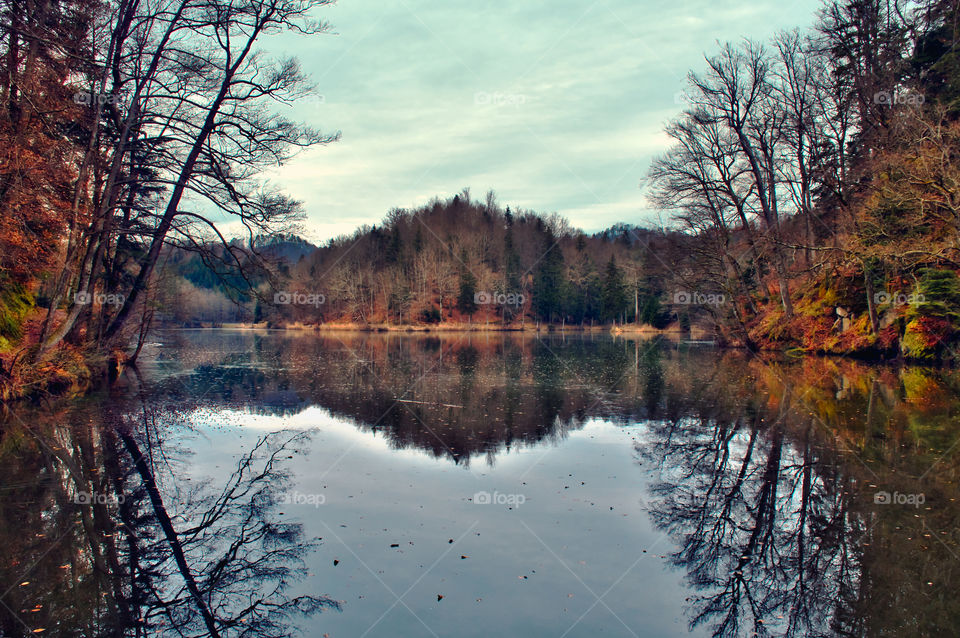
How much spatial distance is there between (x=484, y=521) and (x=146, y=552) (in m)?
3.49

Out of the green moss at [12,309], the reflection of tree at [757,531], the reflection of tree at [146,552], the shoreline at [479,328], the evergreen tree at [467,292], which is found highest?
the evergreen tree at [467,292]

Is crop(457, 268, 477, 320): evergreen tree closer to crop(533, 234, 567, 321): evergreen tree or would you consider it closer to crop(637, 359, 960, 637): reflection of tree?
crop(533, 234, 567, 321): evergreen tree

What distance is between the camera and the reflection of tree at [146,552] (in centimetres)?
457

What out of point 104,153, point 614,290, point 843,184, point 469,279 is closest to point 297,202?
point 104,153

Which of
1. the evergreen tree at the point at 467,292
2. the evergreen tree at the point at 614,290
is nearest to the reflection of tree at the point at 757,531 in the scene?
the evergreen tree at the point at 467,292

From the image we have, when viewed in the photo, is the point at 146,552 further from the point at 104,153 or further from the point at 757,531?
the point at 104,153

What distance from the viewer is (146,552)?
226 inches

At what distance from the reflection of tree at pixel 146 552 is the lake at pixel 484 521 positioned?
0.09 feet

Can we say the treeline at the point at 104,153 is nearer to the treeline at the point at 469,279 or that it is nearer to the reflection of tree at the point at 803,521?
the reflection of tree at the point at 803,521

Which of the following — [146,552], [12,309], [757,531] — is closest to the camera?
[146,552]

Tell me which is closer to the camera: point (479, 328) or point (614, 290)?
point (479, 328)

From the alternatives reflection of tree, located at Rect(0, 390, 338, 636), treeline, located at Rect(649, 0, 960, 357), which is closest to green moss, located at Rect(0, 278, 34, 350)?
reflection of tree, located at Rect(0, 390, 338, 636)

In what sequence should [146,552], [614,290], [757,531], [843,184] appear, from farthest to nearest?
[614,290] < [843,184] < [757,531] < [146,552]

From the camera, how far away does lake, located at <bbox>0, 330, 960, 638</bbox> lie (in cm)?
469
